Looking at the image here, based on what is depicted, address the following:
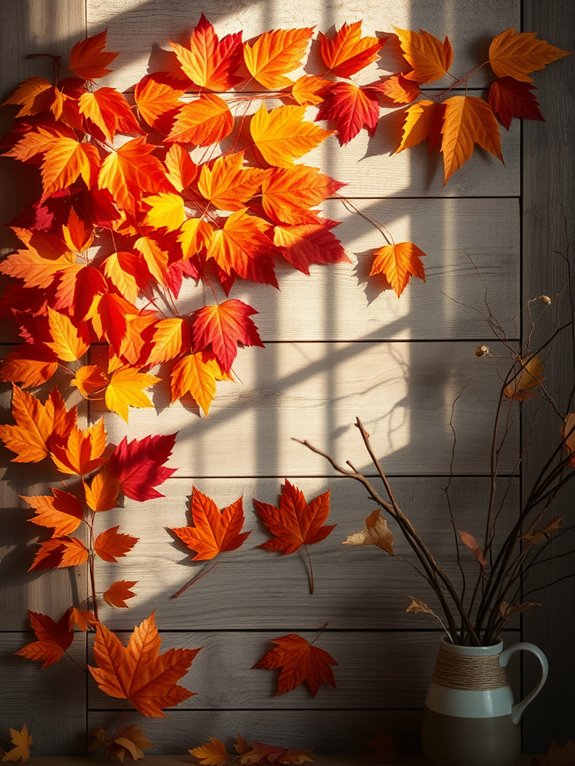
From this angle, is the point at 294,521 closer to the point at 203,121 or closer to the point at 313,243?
the point at 313,243

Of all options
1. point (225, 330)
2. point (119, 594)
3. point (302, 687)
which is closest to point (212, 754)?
point (302, 687)

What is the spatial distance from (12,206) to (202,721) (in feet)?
2.85

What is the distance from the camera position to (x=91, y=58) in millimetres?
1261

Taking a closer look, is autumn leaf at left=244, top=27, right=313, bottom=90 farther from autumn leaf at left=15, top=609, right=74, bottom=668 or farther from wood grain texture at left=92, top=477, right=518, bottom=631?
autumn leaf at left=15, top=609, right=74, bottom=668

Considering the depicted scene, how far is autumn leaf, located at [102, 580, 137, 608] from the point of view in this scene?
1288mm

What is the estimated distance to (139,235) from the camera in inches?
51.1

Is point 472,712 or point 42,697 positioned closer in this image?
point 472,712

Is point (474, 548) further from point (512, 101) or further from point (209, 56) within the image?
point (209, 56)

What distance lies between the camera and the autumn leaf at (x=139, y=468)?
1287 mm

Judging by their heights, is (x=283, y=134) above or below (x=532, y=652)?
above

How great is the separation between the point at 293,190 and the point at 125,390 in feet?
1.32

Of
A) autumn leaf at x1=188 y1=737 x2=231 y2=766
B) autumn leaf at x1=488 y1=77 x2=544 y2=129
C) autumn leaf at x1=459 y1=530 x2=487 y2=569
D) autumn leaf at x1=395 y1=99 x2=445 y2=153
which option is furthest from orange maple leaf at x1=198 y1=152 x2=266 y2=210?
autumn leaf at x1=188 y1=737 x2=231 y2=766

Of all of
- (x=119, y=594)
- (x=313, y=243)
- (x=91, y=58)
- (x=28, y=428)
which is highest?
(x=91, y=58)

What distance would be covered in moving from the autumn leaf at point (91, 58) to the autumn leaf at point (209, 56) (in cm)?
11
